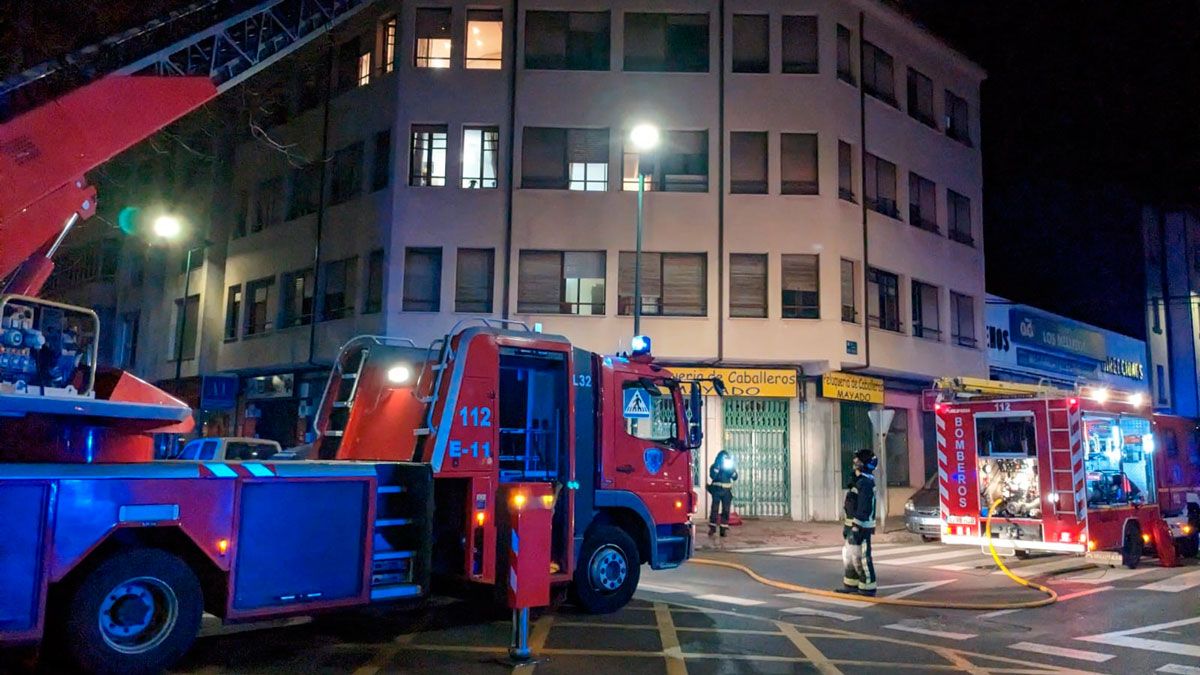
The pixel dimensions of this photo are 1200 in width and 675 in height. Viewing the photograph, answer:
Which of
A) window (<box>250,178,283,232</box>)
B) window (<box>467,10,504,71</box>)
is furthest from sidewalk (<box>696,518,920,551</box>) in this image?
window (<box>250,178,283,232</box>)

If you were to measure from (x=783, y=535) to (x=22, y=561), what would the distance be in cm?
1626

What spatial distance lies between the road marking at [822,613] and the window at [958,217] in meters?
19.9

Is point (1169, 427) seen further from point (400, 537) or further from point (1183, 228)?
point (1183, 228)

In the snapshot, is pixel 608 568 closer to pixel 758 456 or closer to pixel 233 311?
pixel 758 456

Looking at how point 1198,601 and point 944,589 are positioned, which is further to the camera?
point 944,589

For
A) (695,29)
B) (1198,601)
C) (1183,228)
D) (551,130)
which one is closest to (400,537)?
(1198,601)

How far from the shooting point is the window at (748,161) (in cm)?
2320

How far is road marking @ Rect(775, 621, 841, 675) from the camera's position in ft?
24.6

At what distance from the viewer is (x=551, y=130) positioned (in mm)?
23156

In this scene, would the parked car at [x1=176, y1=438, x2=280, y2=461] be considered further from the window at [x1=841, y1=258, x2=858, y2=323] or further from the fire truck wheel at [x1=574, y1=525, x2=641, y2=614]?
the window at [x1=841, y1=258, x2=858, y2=323]

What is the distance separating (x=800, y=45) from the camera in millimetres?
23750

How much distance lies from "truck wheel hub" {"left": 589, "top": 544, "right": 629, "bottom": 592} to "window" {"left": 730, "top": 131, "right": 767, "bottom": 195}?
15.1m

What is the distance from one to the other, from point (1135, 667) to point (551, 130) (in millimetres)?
18299

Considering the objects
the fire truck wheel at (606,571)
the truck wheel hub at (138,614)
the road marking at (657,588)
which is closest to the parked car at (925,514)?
the road marking at (657,588)
